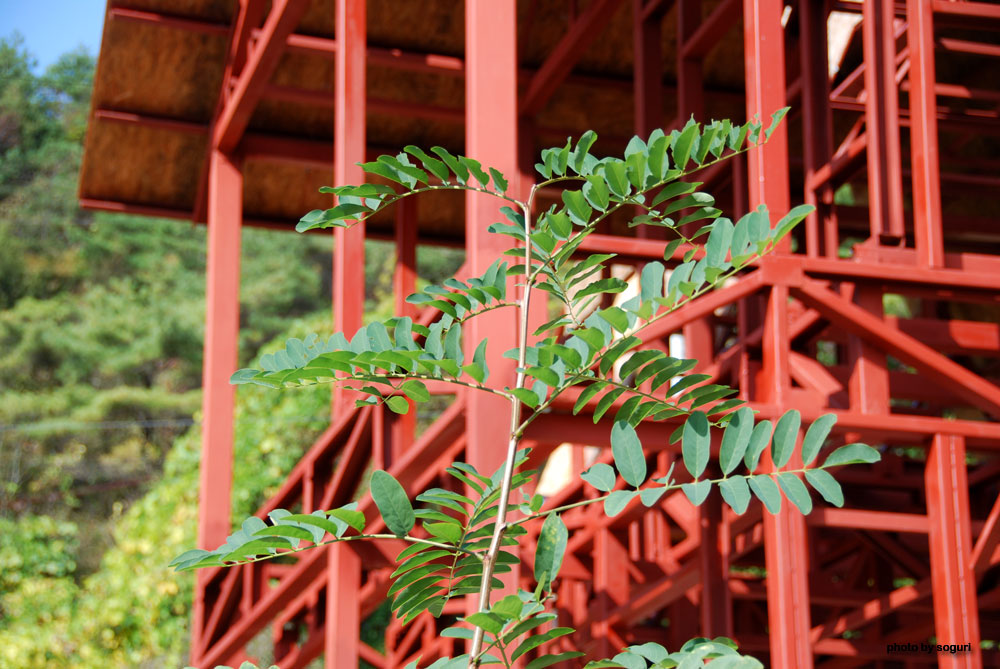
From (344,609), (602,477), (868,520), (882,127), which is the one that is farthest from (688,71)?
(602,477)

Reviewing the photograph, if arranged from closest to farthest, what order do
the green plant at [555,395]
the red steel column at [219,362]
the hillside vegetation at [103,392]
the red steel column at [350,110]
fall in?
the green plant at [555,395] → the red steel column at [350,110] → the red steel column at [219,362] → the hillside vegetation at [103,392]

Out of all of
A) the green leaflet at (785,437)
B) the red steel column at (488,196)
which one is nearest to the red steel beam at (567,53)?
the red steel column at (488,196)

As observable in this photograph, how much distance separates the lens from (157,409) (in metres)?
25.7

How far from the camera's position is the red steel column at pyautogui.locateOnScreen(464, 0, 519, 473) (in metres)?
4.39

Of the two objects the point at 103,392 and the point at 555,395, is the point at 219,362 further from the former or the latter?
the point at 103,392

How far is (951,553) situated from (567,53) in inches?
176

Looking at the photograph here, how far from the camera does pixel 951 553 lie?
191 inches

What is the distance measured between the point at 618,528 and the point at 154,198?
596 cm

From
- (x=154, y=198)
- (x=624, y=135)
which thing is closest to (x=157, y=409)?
(x=154, y=198)

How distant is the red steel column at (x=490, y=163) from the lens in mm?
4387

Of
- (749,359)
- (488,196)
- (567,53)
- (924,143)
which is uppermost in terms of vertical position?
(567,53)

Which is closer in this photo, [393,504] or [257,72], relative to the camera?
[393,504]

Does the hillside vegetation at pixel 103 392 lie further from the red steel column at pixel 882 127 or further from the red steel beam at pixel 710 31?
the red steel column at pixel 882 127

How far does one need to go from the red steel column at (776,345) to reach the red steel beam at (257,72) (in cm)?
290
